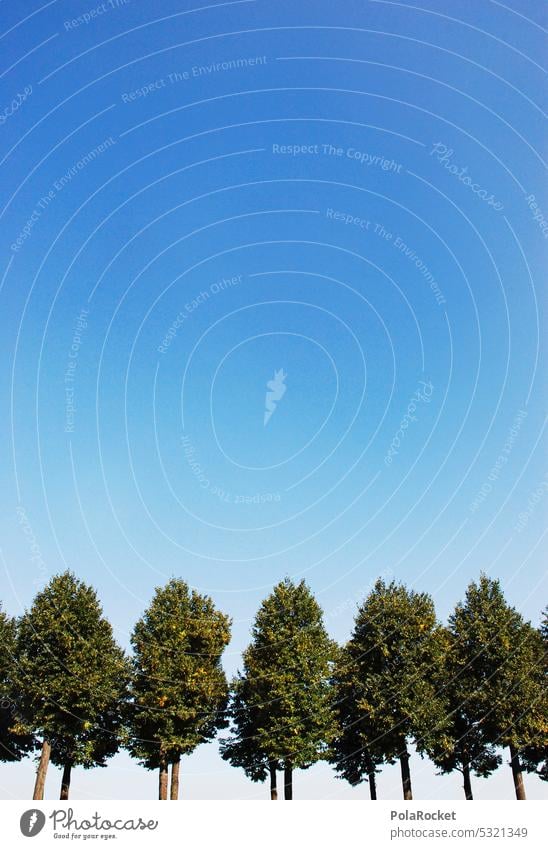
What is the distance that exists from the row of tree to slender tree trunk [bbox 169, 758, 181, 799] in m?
0.07

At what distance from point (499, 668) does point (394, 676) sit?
8330 mm

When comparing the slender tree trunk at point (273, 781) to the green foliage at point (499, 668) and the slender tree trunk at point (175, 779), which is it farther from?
the green foliage at point (499, 668)

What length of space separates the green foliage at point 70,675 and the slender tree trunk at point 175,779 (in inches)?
189

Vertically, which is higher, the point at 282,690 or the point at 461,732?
the point at 282,690

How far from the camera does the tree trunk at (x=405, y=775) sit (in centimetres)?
4400

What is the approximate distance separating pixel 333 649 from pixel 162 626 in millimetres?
13980

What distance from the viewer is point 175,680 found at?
154 feet

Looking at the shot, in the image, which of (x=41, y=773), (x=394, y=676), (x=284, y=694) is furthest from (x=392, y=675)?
(x=41, y=773)

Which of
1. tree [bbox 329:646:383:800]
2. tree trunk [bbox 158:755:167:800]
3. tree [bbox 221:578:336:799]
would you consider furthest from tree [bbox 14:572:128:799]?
tree [bbox 329:646:383:800]

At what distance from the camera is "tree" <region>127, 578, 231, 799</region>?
4519 cm
